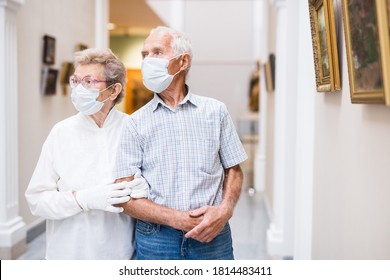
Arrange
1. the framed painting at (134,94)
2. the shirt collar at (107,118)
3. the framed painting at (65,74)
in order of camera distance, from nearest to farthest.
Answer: the shirt collar at (107,118), the framed painting at (65,74), the framed painting at (134,94)

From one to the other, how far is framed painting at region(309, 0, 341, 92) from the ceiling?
5.72 meters

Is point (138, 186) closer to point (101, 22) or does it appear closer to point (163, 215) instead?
point (163, 215)

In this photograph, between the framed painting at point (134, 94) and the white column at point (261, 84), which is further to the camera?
the framed painting at point (134, 94)

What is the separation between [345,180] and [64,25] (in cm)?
290

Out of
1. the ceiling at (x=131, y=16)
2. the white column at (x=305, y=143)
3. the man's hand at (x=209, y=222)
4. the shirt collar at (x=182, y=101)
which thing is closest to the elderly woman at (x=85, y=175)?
the shirt collar at (x=182, y=101)

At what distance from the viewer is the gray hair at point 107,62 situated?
199 centimetres

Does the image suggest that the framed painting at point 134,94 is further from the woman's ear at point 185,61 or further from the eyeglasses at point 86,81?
the woman's ear at point 185,61

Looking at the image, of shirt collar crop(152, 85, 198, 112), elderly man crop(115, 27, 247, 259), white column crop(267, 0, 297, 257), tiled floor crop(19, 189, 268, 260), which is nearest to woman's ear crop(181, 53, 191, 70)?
elderly man crop(115, 27, 247, 259)

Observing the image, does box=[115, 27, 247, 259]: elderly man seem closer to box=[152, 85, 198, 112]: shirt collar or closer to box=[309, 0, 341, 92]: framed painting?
box=[152, 85, 198, 112]: shirt collar

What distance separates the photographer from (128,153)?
1.86 meters

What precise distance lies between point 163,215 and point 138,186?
0.47ft

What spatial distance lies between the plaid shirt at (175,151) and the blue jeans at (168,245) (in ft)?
0.36

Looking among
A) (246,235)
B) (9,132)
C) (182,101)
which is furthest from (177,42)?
(246,235)

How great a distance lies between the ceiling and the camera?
798cm
